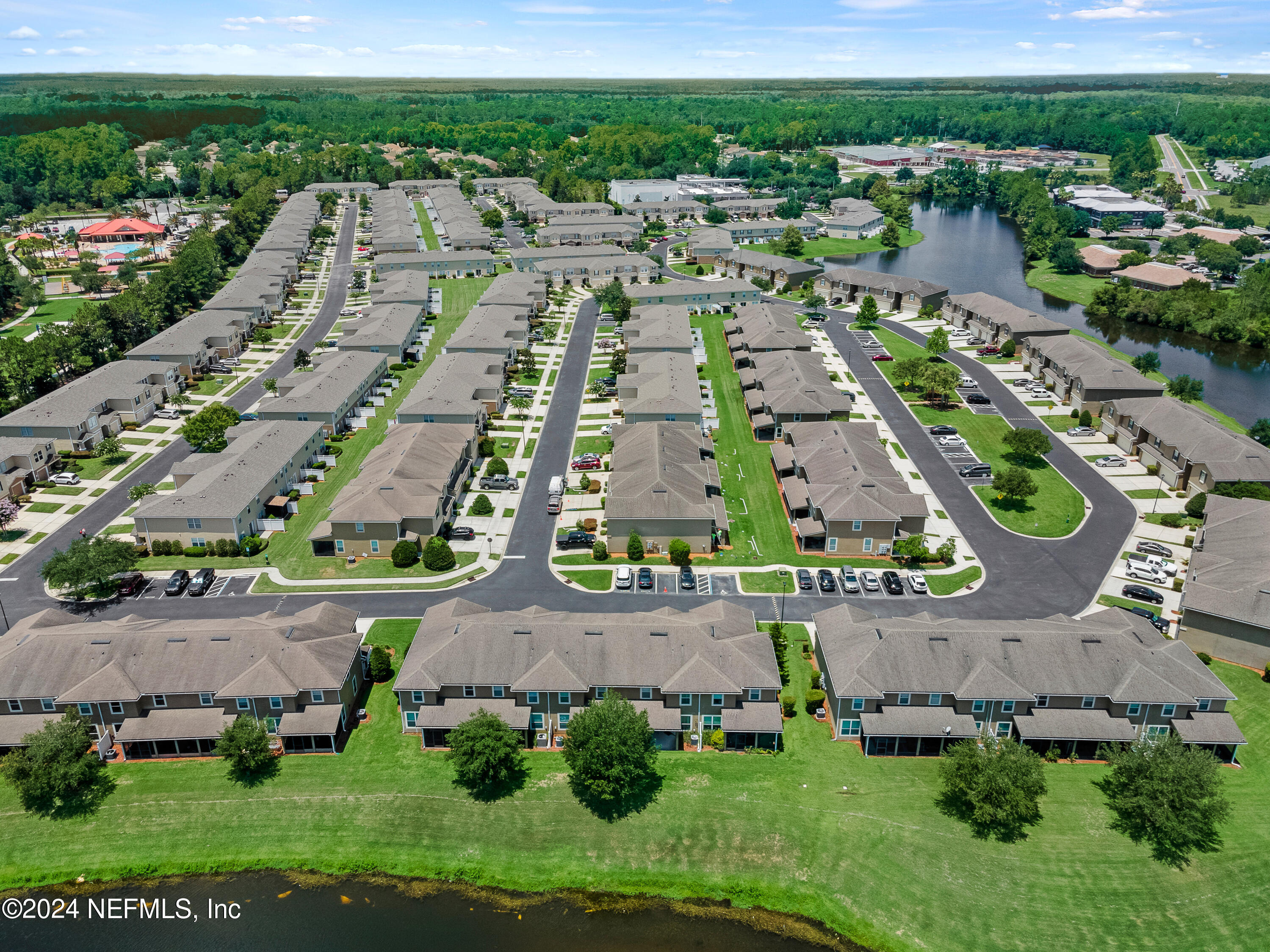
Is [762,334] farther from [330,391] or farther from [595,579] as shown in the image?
[595,579]

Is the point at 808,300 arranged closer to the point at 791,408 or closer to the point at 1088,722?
the point at 791,408

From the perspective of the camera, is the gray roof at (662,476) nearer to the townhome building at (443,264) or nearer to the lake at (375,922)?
the lake at (375,922)

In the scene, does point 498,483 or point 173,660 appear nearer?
point 173,660

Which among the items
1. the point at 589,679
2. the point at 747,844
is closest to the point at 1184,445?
the point at 747,844

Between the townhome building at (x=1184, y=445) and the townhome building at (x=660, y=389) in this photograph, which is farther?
the townhome building at (x=660, y=389)

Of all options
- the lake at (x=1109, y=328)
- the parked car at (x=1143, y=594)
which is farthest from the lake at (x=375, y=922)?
the lake at (x=1109, y=328)
